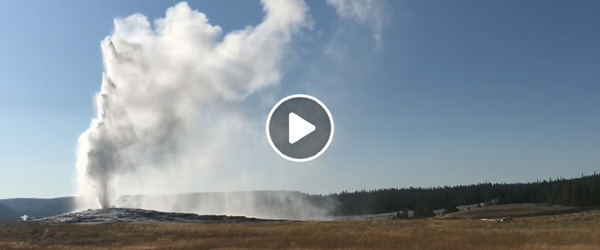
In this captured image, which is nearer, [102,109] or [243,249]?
[243,249]

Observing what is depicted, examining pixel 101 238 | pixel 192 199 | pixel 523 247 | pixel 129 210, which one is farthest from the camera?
pixel 192 199

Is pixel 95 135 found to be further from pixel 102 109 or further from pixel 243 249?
pixel 243 249

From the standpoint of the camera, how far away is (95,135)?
314ft

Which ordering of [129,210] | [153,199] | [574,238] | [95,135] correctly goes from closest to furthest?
[574,238]
[129,210]
[95,135]
[153,199]

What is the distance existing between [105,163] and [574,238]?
75.1m

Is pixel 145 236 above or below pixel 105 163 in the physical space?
below

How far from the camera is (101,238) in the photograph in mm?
44938

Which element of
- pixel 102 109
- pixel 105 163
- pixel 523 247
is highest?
pixel 102 109

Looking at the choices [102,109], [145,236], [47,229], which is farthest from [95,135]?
[145,236]

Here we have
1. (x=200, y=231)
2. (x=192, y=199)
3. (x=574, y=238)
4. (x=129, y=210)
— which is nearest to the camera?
(x=574, y=238)

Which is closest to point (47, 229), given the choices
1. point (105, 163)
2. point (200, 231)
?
point (200, 231)

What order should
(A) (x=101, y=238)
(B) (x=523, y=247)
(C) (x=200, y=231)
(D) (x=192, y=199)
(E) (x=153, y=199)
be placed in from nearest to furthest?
(B) (x=523, y=247) → (A) (x=101, y=238) → (C) (x=200, y=231) → (E) (x=153, y=199) → (D) (x=192, y=199)

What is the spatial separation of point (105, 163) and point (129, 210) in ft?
72.6

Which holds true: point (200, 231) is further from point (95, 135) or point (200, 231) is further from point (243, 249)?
point (95, 135)
